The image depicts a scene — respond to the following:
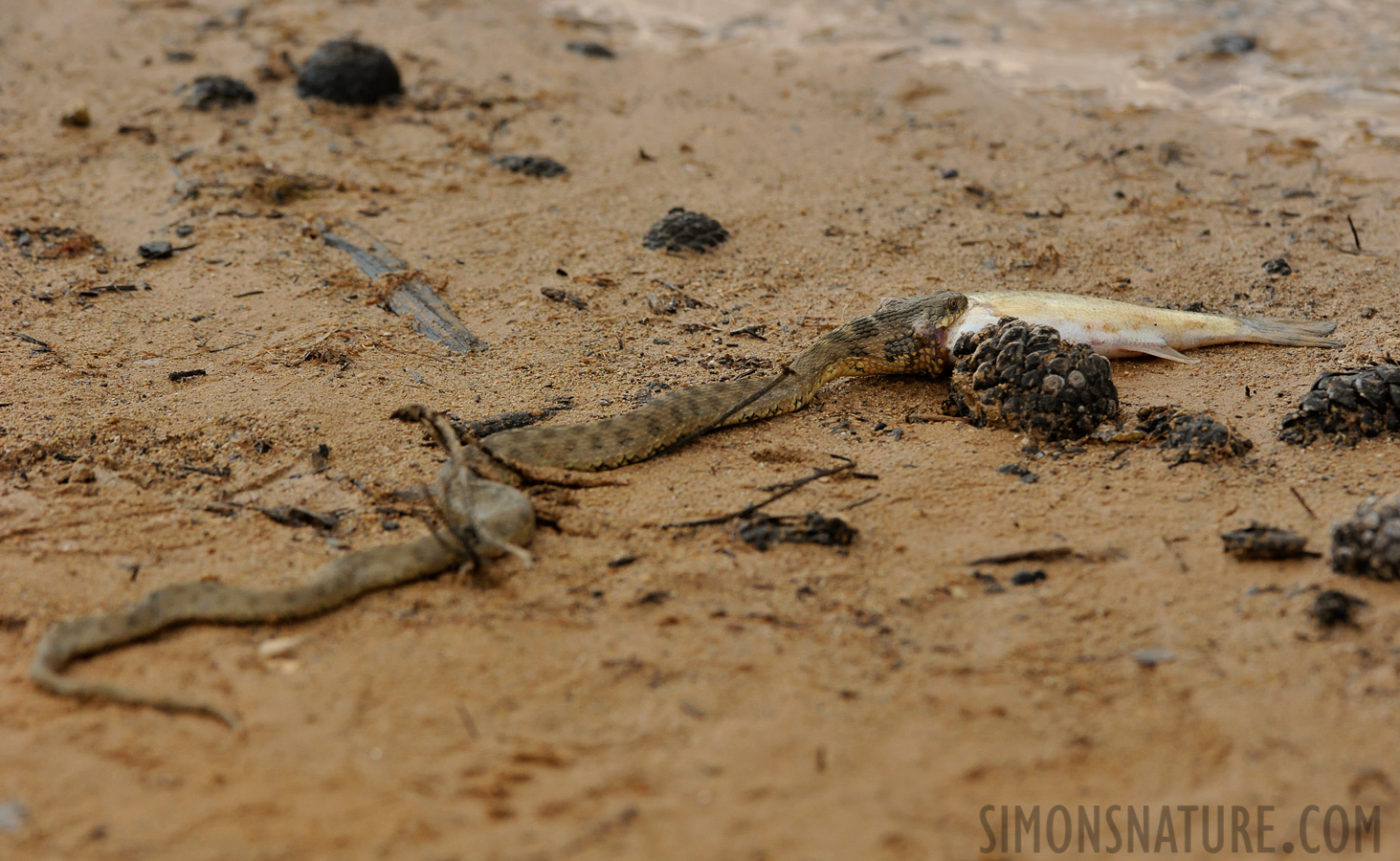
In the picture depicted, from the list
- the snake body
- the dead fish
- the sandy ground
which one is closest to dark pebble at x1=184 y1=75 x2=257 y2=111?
the sandy ground

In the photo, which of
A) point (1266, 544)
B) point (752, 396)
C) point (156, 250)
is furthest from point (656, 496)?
point (156, 250)

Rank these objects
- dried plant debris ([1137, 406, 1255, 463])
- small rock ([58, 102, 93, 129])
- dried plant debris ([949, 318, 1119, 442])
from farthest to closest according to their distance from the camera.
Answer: small rock ([58, 102, 93, 129]), dried plant debris ([949, 318, 1119, 442]), dried plant debris ([1137, 406, 1255, 463])

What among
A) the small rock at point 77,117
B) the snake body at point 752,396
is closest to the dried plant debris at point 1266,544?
the snake body at point 752,396

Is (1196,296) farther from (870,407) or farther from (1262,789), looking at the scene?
(1262,789)

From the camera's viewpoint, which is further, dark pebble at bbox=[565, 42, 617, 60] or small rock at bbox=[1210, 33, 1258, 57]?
dark pebble at bbox=[565, 42, 617, 60]

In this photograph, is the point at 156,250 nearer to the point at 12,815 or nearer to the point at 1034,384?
the point at 12,815

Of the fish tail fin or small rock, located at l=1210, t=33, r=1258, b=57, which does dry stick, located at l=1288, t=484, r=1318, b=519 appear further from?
small rock, located at l=1210, t=33, r=1258, b=57

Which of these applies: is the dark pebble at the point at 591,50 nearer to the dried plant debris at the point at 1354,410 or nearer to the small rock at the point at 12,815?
the dried plant debris at the point at 1354,410
